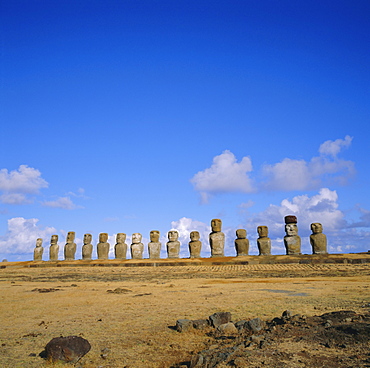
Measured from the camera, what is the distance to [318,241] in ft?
84.4

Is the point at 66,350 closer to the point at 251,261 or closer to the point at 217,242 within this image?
the point at 251,261

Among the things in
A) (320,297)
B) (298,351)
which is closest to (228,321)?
(298,351)

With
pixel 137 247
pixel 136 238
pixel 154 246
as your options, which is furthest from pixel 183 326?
pixel 136 238

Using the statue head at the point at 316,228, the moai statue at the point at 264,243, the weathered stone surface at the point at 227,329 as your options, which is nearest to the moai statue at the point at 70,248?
the moai statue at the point at 264,243

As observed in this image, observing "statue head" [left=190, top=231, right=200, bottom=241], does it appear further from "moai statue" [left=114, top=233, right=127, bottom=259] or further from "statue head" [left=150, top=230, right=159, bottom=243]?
"moai statue" [left=114, top=233, right=127, bottom=259]

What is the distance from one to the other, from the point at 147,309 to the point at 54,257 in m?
28.0

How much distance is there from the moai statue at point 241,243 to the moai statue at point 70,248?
1501cm

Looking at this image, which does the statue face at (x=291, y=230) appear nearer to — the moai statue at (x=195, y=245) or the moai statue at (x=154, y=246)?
the moai statue at (x=195, y=245)

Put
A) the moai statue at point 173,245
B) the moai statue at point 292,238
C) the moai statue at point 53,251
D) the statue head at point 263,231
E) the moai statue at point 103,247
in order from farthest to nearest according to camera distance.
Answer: the moai statue at point 53,251
the moai statue at point 103,247
the moai statue at point 173,245
the statue head at point 263,231
the moai statue at point 292,238

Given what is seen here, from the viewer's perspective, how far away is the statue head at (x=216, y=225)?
1119 inches

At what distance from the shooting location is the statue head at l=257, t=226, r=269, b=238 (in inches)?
1073

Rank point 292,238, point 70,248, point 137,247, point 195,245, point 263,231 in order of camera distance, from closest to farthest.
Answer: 1. point 292,238
2. point 263,231
3. point 195,245
4. point 137,247
5. point 70,248

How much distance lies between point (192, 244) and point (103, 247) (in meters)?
8.40

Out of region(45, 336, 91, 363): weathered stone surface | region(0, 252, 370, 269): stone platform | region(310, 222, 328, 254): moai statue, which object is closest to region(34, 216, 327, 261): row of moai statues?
region(310, 222, 328, 254): moai statue
